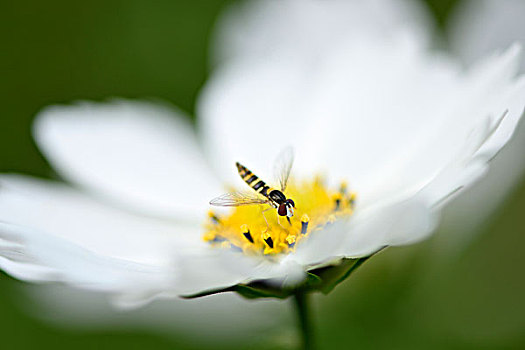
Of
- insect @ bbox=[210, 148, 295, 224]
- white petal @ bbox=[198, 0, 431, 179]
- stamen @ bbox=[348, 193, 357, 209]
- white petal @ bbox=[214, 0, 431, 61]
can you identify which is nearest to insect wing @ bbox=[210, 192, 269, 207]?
insect @ bbox=[210, 148, 295, 224]

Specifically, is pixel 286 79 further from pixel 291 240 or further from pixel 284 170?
pixel 291 240

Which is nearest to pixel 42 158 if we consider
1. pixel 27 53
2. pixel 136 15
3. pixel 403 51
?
pixel 27 53

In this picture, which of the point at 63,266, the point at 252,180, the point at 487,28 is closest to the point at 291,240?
the point at 252,180

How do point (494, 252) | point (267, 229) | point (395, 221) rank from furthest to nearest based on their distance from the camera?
point (494, 252) → point (267, 229) → point (395, 221)

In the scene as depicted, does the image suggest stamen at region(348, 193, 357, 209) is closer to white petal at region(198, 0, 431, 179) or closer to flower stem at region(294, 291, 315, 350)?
white petal at region(198, 0, 431, 179)

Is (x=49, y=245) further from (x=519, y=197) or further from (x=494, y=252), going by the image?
(x=519, y=197)

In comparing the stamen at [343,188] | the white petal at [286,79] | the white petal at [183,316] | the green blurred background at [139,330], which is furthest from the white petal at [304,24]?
the white petal at [183,316]
